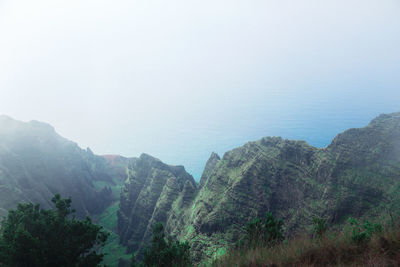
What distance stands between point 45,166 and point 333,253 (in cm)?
9420

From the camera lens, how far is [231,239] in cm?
2923

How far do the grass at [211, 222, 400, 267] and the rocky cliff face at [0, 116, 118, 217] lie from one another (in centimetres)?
6971

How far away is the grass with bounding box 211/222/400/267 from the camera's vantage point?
510 centimetres

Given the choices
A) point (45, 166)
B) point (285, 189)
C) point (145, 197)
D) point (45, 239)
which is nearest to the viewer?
point (45, 239)

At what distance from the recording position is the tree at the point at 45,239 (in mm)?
12086

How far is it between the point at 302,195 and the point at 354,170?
7219mm

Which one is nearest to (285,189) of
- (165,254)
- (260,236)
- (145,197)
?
(165,254)

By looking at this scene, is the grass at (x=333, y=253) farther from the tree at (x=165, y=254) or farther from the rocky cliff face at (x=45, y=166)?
the rocky cliff face at (x=45, y=166)

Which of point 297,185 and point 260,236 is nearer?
point 260,236

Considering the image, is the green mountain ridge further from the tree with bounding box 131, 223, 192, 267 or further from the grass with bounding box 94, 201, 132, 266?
the tree with bounding box 131, 223, 192, 267

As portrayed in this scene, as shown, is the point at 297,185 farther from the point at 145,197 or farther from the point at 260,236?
the point at 145,197

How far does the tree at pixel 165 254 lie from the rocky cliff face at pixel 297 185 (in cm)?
881

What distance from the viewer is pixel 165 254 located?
11.9 metres

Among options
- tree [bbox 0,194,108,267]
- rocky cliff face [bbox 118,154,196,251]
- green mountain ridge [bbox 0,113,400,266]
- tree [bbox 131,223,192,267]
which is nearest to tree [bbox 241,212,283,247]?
→ tree [bbox 131,223,192,267]
